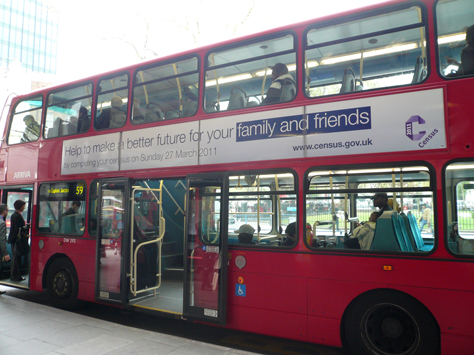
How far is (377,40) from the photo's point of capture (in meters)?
4.38

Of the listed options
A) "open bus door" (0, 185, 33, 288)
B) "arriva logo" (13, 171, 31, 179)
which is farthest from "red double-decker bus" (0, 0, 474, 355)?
"open bus door" (0, 185, 33, 288)

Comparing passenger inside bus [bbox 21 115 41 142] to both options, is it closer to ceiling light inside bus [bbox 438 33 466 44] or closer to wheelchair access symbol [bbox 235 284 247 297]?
wheelchair access symbol [bbox 235 284 247 297]

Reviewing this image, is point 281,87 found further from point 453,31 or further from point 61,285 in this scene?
point 61,285

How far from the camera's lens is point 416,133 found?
3.86m

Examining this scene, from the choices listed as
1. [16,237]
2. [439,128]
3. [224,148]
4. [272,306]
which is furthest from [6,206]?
[439,128]

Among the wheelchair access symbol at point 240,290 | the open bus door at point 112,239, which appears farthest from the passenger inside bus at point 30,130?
the wheelchair access symbol at point 240,290

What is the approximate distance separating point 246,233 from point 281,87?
198 cm

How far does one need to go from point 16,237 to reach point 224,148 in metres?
5.57

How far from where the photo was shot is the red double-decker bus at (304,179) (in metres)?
3.76

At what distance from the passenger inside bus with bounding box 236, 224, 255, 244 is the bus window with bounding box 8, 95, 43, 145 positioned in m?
5.02

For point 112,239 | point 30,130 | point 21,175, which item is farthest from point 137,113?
point 21,175

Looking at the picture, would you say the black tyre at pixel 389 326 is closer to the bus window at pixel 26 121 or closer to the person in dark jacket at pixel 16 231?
the bus window at pixel 26 121

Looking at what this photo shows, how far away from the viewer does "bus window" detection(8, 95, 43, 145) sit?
296 inches

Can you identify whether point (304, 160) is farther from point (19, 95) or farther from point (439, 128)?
point (19, 95)
